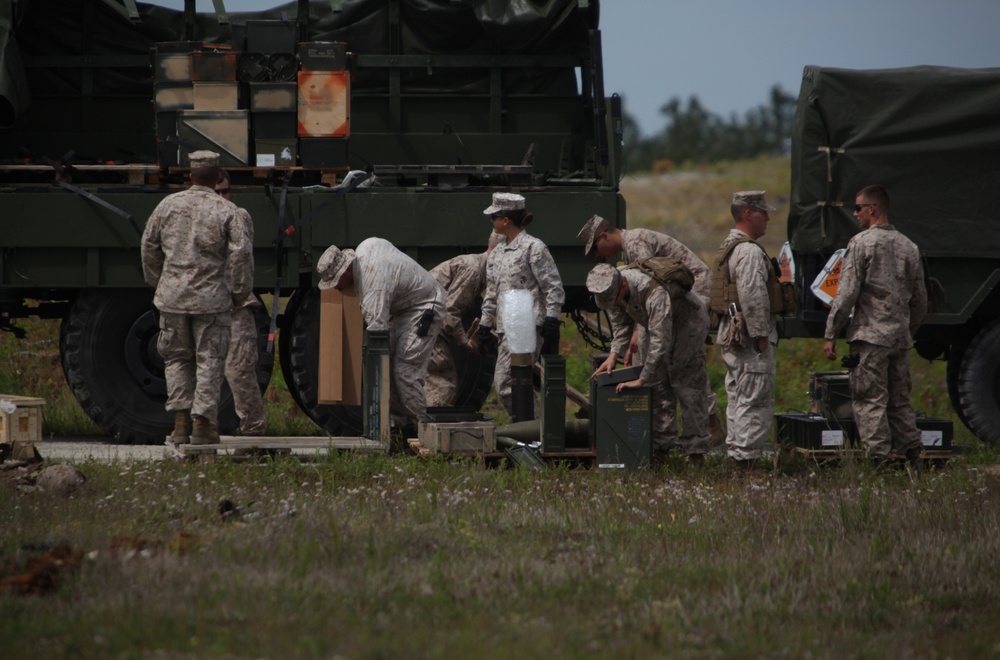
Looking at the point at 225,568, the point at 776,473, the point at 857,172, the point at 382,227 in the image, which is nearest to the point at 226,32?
the point at 382,227

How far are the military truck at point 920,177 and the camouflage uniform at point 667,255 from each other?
1.04 metres

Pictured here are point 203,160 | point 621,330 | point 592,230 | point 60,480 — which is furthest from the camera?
point 592,230

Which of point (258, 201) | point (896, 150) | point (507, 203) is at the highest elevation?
point (896, 150)

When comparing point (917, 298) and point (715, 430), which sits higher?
point (917, 298)

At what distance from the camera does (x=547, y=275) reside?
908 cm

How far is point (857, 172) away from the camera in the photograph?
10.0 meters

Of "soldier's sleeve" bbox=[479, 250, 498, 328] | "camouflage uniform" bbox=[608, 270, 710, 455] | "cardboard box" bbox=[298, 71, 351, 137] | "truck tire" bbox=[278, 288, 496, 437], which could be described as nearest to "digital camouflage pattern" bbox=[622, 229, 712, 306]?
"camouflage uniform" bbox=[608, 270, 710, 455]

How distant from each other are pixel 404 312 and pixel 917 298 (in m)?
3.36

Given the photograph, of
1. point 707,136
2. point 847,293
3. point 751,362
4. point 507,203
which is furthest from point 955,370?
point 707,136

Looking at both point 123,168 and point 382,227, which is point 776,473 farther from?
point 123,168

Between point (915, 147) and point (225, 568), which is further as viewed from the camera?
point (915, 147)

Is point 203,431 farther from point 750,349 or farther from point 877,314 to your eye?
point 877,314

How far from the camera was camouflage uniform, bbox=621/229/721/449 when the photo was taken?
→ 8625 millimetres

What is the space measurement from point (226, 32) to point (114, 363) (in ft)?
10.2
